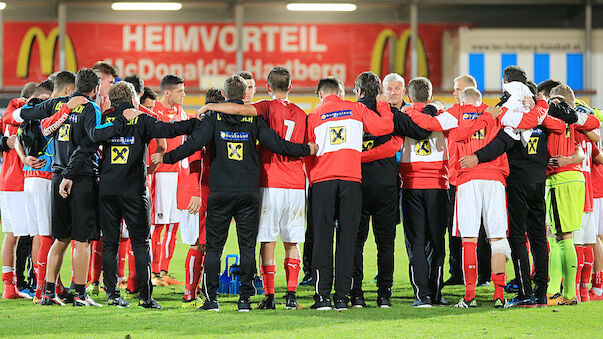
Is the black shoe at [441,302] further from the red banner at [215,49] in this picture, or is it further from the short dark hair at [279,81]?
the red banner at [215,49]

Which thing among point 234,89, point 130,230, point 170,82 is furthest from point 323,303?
point 170,82

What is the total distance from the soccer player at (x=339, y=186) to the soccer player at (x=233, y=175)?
24cm

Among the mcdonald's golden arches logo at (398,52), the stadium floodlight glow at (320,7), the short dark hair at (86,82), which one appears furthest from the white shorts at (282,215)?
the stadium floodlight glow at (320,7)

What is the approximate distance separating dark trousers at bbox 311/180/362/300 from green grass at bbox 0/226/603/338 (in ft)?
1.01

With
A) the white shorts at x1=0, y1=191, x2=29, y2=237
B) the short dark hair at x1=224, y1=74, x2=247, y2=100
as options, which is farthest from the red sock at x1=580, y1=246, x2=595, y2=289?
the white shorts at x1=0, y1=191, x2=29, y2=237

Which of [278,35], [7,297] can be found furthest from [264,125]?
[278,35]

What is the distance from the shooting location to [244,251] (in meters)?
8.31

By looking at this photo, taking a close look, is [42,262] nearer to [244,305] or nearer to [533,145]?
[244,305]

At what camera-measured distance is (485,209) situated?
8.54 metres

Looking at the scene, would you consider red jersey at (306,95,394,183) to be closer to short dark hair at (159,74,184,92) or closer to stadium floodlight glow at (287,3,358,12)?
short dark hair at (159,74,184,92)

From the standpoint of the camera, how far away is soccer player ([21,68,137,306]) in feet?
27.8

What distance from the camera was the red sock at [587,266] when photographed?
9086 mm

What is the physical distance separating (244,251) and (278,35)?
55.9 feet

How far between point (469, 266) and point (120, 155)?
3.51 m
